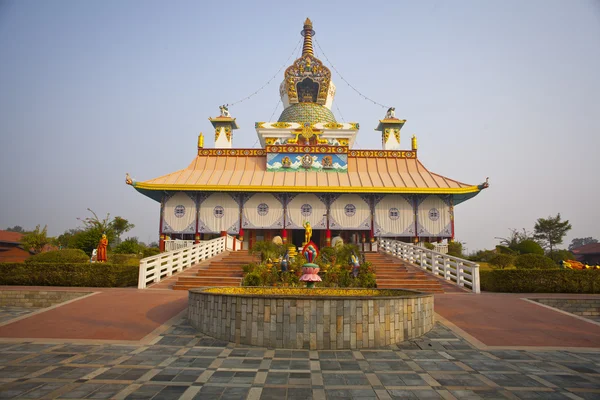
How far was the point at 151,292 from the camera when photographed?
42.2ft

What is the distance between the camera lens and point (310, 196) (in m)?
25.1

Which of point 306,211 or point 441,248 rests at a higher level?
point 306,211

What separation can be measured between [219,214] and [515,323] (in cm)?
1909

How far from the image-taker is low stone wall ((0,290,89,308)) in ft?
41.1

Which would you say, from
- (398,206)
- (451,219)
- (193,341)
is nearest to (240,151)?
(398,206)

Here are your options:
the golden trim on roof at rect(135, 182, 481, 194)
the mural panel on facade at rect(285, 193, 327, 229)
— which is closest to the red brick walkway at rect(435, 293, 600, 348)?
the golden trim on roof at rect(135, 182, 481, 194)

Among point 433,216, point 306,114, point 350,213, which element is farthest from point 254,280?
point 306,114

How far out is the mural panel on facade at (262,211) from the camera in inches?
982

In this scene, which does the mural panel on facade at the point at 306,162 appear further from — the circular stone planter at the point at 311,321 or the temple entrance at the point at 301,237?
the circular stone planter at the point at 311,321

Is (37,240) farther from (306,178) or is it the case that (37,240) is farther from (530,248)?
(530,248)

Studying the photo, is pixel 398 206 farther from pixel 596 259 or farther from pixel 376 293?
pixel 596 259

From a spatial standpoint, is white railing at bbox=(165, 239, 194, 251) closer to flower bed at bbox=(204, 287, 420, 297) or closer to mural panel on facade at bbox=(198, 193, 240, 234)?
mural panel on facade at bbox=(198, 193, 240, 234)

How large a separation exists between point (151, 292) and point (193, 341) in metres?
6.19

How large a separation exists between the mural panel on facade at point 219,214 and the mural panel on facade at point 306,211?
11.3ft
